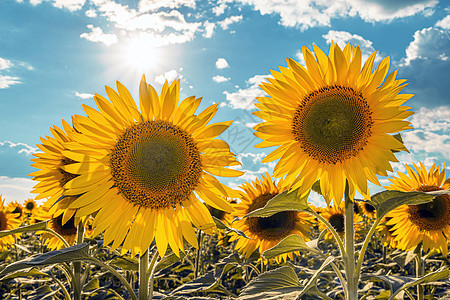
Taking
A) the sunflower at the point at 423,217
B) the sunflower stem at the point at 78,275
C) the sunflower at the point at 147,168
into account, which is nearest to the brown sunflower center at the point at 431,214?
the sunflower at the point at 423,217

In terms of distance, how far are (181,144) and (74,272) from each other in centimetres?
219

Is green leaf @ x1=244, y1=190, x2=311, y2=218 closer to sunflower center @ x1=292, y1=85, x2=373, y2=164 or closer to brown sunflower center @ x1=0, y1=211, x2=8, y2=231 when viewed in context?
sunflower center @ x1=292, y1=85, x2=373, y2=164

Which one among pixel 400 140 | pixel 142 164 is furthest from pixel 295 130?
pixel 142 164

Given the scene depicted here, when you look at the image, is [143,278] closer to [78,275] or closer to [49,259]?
[49,259]

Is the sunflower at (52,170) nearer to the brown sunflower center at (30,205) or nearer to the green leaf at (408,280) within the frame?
the green leaf at (408,280)

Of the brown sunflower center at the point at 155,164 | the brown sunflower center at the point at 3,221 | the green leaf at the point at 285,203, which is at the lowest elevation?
the brown sunflower center at the point at 3,221

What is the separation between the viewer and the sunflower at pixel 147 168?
2359 millimetres

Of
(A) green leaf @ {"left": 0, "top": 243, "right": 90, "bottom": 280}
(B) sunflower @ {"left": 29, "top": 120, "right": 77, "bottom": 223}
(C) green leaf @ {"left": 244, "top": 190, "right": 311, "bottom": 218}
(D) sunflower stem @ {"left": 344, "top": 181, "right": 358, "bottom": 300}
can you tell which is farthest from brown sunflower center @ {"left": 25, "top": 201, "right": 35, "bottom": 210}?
(D) sunflower stem @ {"left": 344, "top": 181, "right": 358, "bottom": 300}

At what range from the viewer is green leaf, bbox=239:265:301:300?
2115mm

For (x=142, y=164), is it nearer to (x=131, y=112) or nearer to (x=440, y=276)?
(x=131, y=112)

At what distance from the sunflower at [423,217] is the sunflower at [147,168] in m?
2.68

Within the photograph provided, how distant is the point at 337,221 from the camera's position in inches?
273

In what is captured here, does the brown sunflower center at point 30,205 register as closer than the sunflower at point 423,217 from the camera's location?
No

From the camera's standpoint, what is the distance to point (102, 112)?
2418mm
